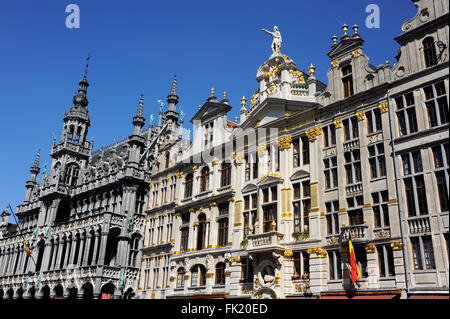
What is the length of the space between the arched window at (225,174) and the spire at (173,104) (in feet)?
49.0

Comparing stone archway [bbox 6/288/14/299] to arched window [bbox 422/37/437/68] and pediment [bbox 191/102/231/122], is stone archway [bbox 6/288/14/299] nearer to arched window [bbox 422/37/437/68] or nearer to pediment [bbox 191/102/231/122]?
pediment [bbox 191/102/231/122]

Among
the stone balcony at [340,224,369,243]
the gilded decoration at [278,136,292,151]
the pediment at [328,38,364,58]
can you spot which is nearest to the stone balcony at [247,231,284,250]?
the stone balcony at [340,224,369,243]

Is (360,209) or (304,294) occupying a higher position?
(360,209)

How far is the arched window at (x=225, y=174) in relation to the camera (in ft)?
124

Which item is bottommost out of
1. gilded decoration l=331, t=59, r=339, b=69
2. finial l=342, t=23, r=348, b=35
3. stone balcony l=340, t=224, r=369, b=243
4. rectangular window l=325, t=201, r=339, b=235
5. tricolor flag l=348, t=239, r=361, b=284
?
tricolor flag l=348, t=239, r=361, b=284

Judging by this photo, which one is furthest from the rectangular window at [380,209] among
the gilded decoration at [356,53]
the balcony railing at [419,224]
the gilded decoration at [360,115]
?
the gilded decoration at [356,53]

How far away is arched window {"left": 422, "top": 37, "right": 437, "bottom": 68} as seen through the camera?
2612 centimetres

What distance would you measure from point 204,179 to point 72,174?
27426mm

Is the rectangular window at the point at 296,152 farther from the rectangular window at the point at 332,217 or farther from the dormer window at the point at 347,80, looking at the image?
the dormer window at the point at 347,80

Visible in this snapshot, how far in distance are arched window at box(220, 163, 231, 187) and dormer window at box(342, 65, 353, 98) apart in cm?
1221
